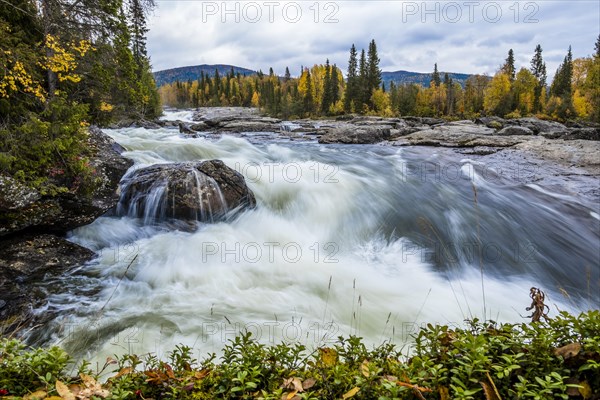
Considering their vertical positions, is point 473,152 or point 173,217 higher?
point 473,152

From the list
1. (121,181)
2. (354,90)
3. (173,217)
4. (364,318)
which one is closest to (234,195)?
(173,217)

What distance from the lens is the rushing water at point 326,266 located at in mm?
5047

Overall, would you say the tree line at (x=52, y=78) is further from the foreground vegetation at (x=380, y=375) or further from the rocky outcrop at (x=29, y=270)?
the foreground vegetation at (x=380, y=375)

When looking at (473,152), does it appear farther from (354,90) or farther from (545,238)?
(354,90)

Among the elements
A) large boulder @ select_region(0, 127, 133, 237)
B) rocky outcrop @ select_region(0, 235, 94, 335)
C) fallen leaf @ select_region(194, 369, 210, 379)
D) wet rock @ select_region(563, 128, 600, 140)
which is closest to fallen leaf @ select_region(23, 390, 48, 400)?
fallen leaf @ select_region(194, 369, 210, 379)

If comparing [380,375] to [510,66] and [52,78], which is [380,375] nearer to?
[52,78]

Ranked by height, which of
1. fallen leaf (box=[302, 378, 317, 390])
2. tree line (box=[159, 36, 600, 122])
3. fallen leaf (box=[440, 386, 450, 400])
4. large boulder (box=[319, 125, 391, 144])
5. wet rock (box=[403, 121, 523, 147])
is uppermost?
tree line (box=[159, 36, 600, 122])

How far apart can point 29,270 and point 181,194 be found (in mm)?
3436

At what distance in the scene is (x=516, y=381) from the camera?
1830 millimetres

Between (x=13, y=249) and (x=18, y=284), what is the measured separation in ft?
3.22

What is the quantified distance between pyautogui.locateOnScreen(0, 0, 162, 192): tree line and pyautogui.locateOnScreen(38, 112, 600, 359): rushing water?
1796 millimetres

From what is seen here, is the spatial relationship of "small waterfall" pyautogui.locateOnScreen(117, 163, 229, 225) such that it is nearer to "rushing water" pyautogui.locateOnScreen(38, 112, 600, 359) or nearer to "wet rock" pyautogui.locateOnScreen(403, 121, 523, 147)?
"rushing water" pyautogui.locateOnScreen(38, 112, 600, 359)

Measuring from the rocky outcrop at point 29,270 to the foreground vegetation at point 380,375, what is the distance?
3.58 metres

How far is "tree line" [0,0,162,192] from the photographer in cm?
647
